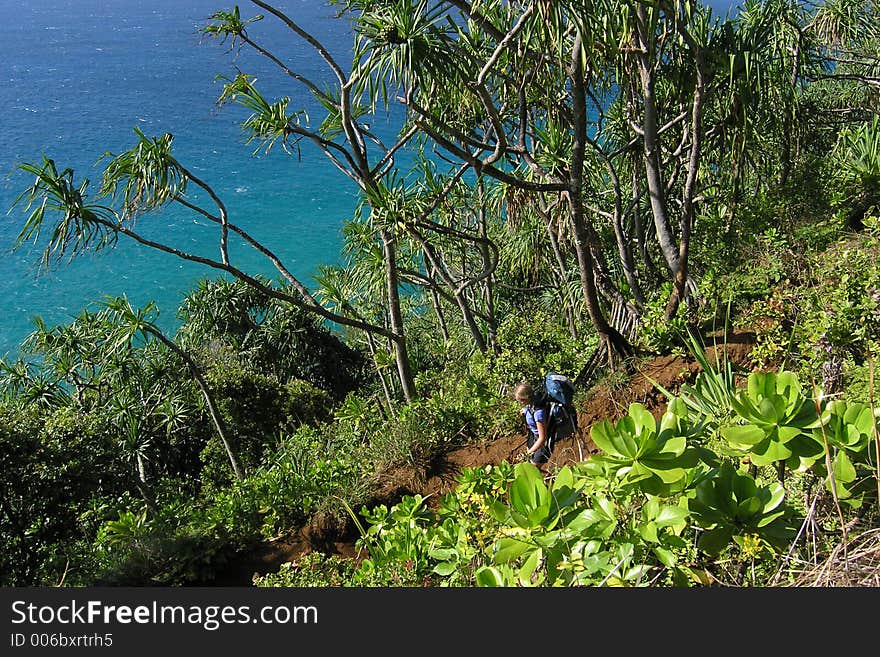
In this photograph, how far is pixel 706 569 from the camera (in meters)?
1.98

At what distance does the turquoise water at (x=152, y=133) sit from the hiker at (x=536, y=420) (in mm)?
9331

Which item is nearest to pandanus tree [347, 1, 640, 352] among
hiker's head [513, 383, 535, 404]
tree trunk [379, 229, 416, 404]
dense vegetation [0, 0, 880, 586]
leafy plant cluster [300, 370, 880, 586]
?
dense vegetation [0, 0, 880, 586]

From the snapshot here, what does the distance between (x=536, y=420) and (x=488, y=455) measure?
97cm

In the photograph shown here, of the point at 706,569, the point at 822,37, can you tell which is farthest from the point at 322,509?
the point at 822,37

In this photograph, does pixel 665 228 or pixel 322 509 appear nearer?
pixel 322 509

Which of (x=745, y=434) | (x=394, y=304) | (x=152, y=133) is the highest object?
(x=152, y=133)

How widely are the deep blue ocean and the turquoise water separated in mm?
63

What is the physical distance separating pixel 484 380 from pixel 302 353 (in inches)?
218

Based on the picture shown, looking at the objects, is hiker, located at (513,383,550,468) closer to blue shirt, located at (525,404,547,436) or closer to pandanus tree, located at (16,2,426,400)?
blue shirt, located at (525,404,547,436)

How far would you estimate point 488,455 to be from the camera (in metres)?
5.22

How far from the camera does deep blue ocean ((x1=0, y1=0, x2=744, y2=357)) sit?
2195cm

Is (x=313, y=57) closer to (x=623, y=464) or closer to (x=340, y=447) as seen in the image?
(x=340, y=447)

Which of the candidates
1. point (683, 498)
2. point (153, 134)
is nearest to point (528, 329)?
point (683, 498)

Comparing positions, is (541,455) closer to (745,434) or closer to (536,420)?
(536,420)
